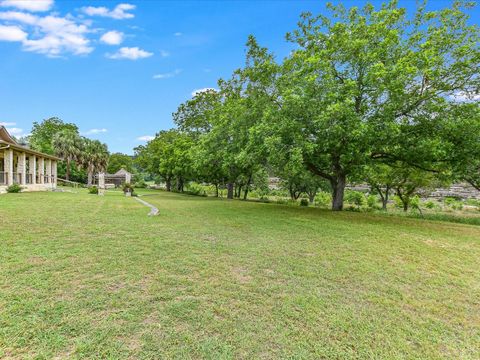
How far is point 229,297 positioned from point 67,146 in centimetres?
4142

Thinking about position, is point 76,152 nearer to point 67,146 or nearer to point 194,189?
point 67,146

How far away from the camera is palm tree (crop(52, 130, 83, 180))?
36.0 metres

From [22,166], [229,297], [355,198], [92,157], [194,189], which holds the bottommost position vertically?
[355,198]

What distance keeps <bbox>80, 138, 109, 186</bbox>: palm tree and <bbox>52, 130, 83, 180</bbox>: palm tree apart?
880 millimetres

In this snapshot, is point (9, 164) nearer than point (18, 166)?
Yes

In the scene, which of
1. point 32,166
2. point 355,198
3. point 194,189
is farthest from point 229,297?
point 194,189

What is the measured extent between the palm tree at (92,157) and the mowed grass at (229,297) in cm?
3584

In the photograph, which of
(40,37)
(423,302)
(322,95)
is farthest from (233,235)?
(40,37)

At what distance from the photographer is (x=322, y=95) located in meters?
10.2

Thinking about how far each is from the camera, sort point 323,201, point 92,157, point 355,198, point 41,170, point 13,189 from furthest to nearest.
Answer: point 92,157
point 355,198
point 323,201
point 41,170
point 13,189

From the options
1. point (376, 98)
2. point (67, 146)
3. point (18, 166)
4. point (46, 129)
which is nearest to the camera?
point (376, 98)

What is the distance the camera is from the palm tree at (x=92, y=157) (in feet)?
124

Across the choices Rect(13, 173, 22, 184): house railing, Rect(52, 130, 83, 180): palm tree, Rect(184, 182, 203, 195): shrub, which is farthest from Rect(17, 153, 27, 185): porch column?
Rect(52, 130, 83, 180): palm tree

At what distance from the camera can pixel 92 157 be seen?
38.1 meters
